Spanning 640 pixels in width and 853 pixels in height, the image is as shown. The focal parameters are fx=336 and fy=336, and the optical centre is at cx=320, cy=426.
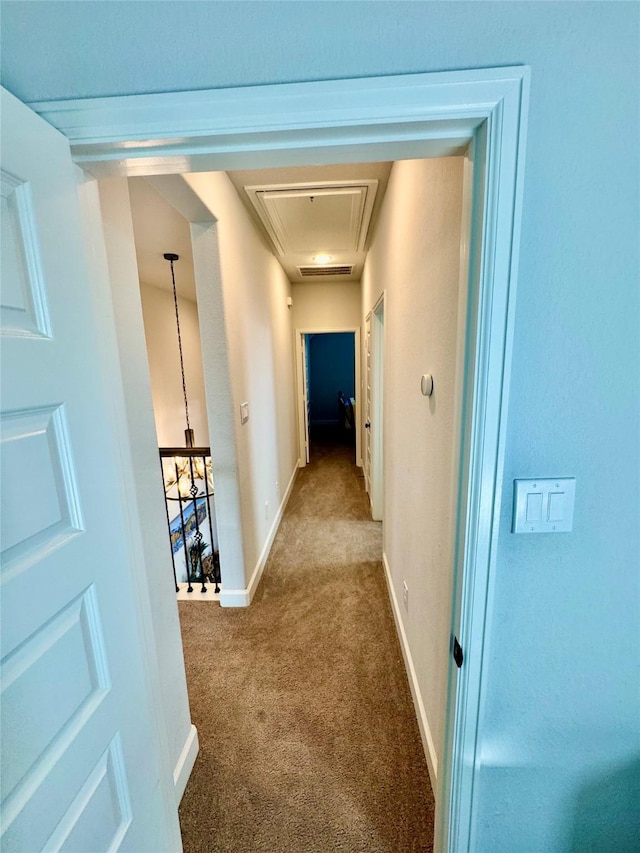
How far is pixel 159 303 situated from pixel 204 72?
415cm

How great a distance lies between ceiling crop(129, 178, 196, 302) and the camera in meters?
1.83

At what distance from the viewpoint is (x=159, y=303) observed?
167 inches

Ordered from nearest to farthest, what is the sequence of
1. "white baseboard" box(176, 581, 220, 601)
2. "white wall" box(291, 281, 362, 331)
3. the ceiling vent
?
"white baseboard" box(176, 581, 220, 601) → the ceiling vent → "white wall" box(291, 281, 362, 331)

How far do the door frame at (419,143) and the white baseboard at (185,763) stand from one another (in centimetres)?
135

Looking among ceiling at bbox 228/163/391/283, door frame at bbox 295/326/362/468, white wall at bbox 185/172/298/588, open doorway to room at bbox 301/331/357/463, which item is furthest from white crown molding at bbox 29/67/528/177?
open doorway to room at bbox 301/331/357/463

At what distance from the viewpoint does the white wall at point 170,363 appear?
13.5 ft

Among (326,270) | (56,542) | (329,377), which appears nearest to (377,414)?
(326,270)

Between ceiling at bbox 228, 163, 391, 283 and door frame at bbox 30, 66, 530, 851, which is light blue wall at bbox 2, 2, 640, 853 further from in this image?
ceiling at bbox 228, 163, 391, 283

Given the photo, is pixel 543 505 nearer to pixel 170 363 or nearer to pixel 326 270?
pixel 326 270

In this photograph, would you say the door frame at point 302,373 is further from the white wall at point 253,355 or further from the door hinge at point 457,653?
the door hinge at point 457,653

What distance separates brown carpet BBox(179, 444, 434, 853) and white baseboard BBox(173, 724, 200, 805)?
0.04 meters

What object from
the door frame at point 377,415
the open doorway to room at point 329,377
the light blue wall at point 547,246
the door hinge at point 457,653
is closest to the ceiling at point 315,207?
the door frame at point 377,415

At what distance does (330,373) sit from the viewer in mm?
8477

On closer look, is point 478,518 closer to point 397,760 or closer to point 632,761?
point 632,761
